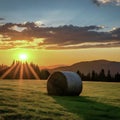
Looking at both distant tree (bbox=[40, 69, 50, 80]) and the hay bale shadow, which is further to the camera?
distant tree (bbox=[40, 69, 50, 80])

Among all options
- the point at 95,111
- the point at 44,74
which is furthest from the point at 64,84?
the point at 44,74

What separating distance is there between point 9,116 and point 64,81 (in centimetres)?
1587

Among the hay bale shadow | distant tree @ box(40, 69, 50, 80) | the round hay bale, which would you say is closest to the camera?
the hay bale shadow

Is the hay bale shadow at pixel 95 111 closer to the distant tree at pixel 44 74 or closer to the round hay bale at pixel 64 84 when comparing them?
the round hay bale at pixel 64 84

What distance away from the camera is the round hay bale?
107 feet

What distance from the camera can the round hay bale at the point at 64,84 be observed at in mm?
32594

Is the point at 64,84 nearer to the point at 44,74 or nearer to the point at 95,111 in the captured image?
the point at 95,111

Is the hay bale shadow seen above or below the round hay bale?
below

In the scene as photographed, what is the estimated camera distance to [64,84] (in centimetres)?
3278

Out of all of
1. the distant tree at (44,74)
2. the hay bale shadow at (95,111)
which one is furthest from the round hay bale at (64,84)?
the distant tree at (44,74)

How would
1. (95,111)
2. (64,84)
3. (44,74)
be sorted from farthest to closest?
(44,74), (64,84), (95,111)

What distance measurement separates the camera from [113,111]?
21.6 metres

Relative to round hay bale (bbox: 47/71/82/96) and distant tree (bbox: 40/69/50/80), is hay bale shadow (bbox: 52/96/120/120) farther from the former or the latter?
distant tree (bbox: 40/69/50/80)

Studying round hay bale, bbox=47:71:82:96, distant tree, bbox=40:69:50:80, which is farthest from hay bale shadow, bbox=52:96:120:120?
distant tree, bbox=40:69:50:80
